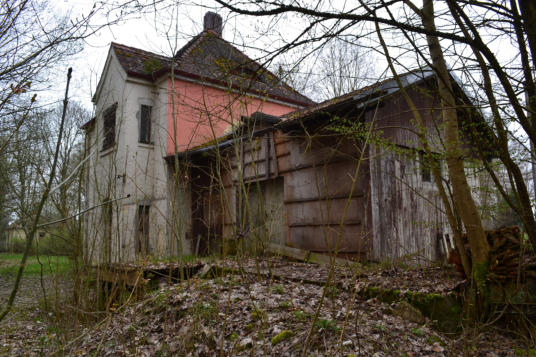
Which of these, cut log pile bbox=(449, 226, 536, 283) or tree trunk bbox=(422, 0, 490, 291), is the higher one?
tree trunk bbox=(422, 0, 490, 291)

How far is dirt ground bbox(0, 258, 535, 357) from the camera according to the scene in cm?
353

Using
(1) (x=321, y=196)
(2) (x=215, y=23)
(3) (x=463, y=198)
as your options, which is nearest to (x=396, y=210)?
(1) (x=321, y=196)

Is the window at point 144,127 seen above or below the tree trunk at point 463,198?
above

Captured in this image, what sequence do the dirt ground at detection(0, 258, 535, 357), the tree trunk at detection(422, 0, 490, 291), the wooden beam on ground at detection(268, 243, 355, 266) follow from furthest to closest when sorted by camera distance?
the wooden beam on ground at detection(268, 243, 355, 266) → the tree trunk at detection(422, 0, 490, 291) → the dirt ground at detection(0, 258, 535, 357)

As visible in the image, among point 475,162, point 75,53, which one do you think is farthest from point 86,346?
point 475,162

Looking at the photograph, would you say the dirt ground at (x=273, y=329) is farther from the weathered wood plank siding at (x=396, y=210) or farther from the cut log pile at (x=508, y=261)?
the weathered wood plank siding at (x=396, y=210)

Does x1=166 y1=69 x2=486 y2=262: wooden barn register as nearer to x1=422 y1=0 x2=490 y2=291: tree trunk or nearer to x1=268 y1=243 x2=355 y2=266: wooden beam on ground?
x1=268 y1=243 x2=355 y2=266: wooden beam on ground

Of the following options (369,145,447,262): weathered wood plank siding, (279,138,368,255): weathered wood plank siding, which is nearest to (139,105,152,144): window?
(279,138,368,255): weathered wood plank siding

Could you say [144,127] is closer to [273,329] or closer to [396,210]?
[396,210]

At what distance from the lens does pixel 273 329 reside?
3871mm

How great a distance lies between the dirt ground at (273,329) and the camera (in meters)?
3.53

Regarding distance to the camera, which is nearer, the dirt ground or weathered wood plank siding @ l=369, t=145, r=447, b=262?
the dirt ground

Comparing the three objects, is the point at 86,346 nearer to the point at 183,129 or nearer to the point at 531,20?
the point at 531,20

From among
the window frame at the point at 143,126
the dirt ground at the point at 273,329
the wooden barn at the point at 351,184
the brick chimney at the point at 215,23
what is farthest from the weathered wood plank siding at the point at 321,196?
the window frame at the point at 143,126
